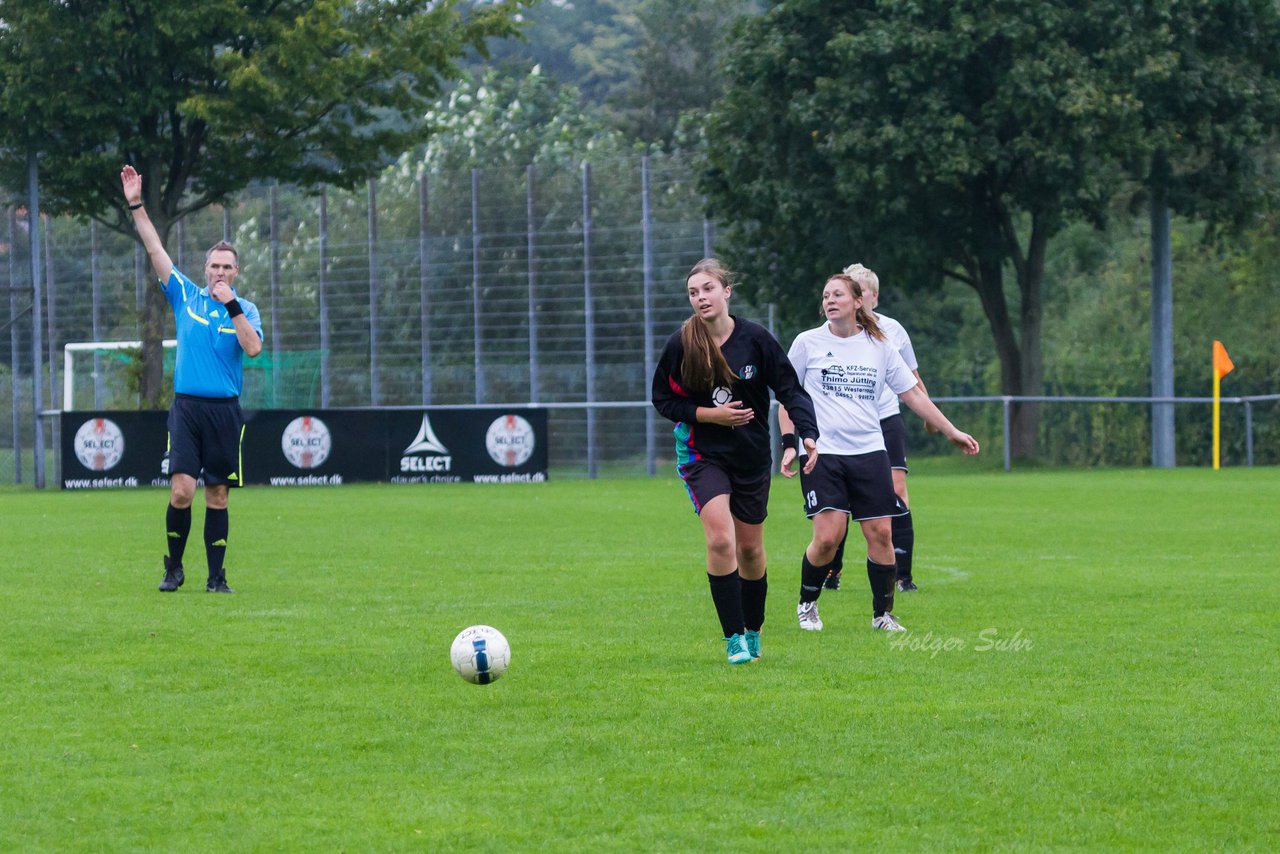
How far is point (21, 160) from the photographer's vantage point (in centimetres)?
3088

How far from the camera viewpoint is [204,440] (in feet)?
36.2

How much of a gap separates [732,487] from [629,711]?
1582 millimetres

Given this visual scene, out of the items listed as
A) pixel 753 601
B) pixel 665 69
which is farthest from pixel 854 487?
pixel 665 69

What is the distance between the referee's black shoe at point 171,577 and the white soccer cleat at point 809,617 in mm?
4091

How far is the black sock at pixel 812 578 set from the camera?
9.12 meters

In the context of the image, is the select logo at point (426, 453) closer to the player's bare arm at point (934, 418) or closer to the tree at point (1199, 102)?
the tree at point (1199, 102)

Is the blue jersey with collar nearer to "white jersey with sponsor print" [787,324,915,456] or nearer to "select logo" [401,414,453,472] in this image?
"white jersey with sponsor print" [787,324,915,456]

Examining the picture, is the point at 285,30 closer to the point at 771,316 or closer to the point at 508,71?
the point at 771,316

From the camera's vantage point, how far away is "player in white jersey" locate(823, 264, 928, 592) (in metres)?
9.77

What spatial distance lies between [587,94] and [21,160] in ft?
232

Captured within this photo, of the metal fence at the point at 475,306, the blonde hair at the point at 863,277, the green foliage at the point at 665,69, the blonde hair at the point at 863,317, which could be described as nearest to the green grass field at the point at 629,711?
the blonde hair at the point at 863,317

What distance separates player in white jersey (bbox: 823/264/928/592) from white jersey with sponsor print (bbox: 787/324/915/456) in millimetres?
207

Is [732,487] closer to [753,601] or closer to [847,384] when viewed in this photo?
[753,601]

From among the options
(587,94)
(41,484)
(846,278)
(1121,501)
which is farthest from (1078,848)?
(587,94)
